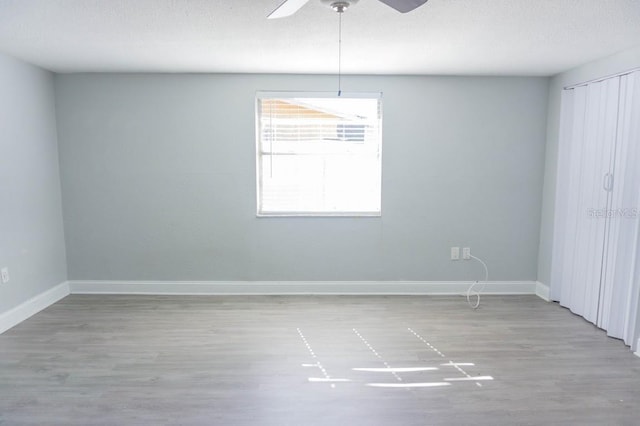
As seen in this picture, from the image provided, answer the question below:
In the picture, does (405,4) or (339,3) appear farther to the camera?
(339,3)

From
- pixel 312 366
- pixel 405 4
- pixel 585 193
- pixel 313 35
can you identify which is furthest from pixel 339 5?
pixel 585 193

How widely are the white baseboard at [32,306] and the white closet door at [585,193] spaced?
492cm

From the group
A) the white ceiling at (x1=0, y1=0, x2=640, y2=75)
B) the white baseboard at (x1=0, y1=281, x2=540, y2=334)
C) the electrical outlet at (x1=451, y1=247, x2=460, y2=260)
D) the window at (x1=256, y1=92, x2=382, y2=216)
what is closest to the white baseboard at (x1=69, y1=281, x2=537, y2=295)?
the white baseboard at (x1=0, y1=281, x2=540, y2=334)

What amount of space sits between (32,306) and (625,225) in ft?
16.4

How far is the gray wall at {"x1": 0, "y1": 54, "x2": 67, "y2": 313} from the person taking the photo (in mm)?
3402

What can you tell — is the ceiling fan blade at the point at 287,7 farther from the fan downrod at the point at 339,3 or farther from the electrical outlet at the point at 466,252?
the electrical outlet at the point at 466,252

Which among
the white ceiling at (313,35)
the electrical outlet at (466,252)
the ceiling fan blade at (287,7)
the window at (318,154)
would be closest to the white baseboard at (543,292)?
the electrical outlet at (466,252)

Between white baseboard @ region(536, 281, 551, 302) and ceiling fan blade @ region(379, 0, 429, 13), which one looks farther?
white baseboard @ region(536, 281, 551, 302)

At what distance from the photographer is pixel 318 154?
13.9ft

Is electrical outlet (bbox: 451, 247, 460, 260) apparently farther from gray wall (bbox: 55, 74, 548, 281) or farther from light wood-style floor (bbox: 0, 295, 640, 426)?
light wood-style floor (bbox: 0, 295, 640, 426)

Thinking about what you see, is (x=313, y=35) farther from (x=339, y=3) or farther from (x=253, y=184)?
(x=253, y=184)

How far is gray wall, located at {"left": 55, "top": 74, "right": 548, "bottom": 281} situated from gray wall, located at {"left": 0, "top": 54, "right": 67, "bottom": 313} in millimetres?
147

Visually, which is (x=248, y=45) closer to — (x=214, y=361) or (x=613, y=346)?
(x=214, y=361)

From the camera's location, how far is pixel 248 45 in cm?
308
